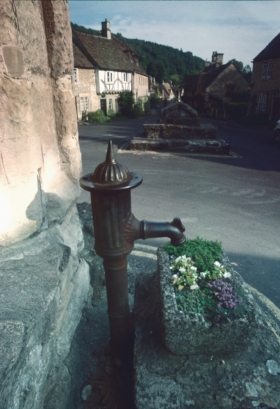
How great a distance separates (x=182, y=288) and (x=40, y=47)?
222 cm

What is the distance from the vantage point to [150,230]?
6.79 feet

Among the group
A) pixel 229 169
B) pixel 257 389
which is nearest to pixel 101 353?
pixel 257 389

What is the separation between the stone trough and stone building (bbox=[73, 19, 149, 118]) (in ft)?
43.2

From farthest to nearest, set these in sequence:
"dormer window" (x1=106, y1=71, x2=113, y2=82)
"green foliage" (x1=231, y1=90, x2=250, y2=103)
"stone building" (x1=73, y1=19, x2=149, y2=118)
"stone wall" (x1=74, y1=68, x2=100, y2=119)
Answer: "green foliage" (x1=231, y1=90, x2=250, y2=103), "dormer window" (x1=106, y1=71, x2=113, y2=82), "stone building" (x1=73, y1=19, x2=149, y2=118), "stone wall" (x1=74, y1=68, x2=100, y2=119)

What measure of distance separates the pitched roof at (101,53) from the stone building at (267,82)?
1390cm

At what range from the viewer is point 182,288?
7.54 ft

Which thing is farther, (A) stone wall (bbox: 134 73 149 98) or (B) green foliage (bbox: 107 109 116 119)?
(A) stone wall (bbox: 134 73 149 98)

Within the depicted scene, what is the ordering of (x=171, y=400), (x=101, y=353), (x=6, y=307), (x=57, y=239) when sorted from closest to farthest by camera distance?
1. (x=6, y=307)
2. (x=171, y=400)
3. (x=57, y=239)
4. (x=101, y=353)

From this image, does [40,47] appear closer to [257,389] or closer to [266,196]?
[257,389]

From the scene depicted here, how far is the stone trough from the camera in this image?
40.4ft

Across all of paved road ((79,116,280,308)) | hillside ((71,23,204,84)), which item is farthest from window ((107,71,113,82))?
hillside ((71,23,204,84))

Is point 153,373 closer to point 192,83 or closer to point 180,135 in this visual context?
point 180,135

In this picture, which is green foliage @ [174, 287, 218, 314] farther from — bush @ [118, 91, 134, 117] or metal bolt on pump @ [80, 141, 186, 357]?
bush @ [118, 91, 134, 117]

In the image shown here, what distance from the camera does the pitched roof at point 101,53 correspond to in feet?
87.6
